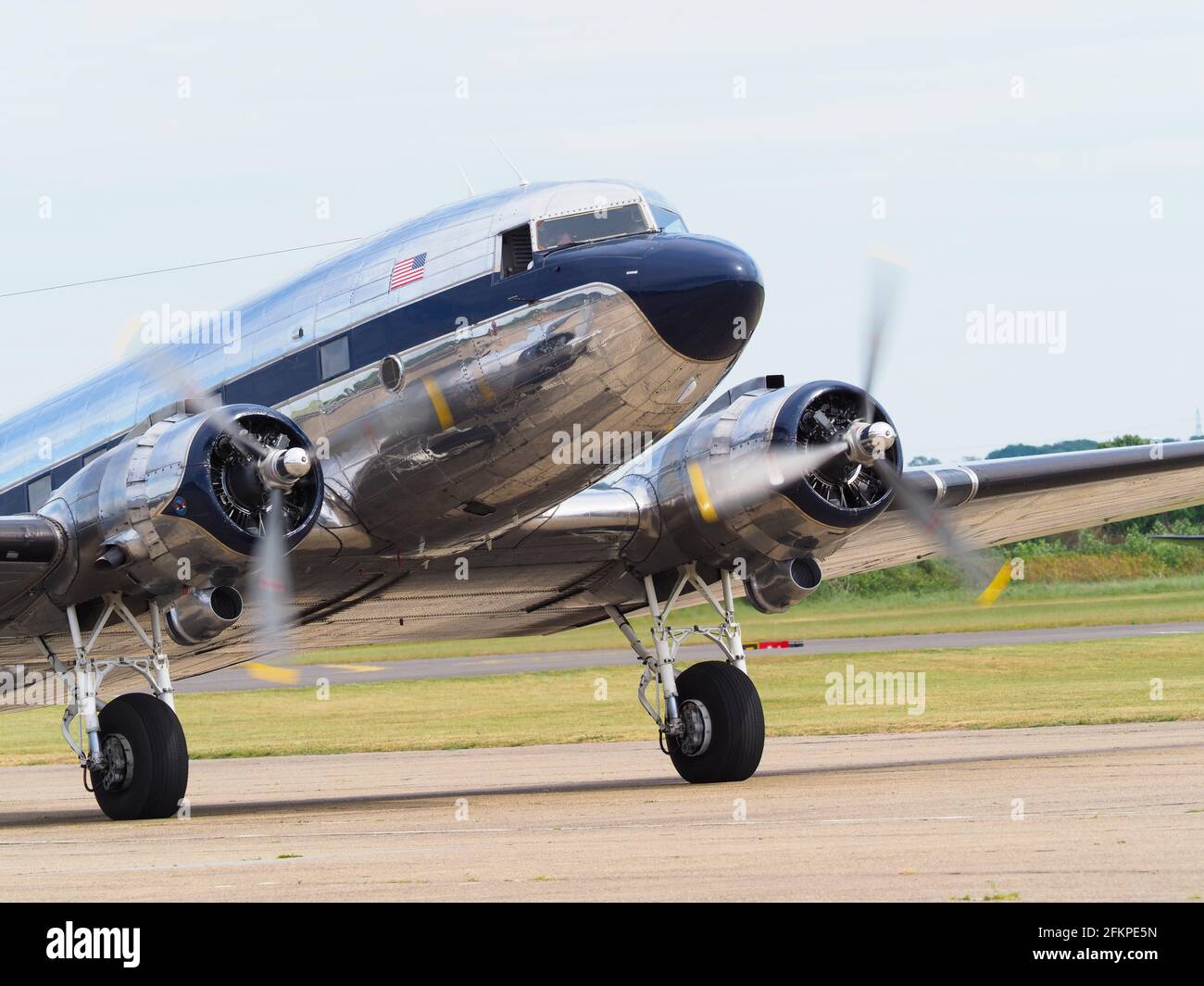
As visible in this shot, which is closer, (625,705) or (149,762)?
(149,762)

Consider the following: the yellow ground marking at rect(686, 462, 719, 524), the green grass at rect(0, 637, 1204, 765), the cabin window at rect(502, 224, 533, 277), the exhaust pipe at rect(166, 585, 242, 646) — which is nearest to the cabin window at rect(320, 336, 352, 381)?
the cabin window at rect(502, 224, 533, 277)

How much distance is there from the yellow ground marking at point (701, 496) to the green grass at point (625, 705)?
9582mm

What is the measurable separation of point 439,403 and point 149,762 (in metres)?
4.33

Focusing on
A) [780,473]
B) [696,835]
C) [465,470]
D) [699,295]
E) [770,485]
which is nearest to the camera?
[696,835]

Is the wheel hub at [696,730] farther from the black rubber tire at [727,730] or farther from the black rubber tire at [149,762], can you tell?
the black rubber tire at [149,762]

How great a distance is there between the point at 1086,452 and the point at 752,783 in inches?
207

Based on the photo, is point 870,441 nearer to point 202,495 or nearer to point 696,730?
point 696,730

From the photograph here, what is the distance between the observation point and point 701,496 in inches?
667

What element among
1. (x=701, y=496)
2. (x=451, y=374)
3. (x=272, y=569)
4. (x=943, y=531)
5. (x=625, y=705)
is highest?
(x=451, y=374)

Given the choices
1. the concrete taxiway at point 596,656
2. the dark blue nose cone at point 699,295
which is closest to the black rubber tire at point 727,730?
the dark blue nose cone at point 699,295

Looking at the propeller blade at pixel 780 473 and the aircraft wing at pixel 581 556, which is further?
the aircraft wing at pixel 581 556

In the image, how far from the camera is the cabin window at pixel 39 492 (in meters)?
17.8

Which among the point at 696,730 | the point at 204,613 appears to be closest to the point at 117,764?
the point at 204,613

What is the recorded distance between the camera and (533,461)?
48.9ft
